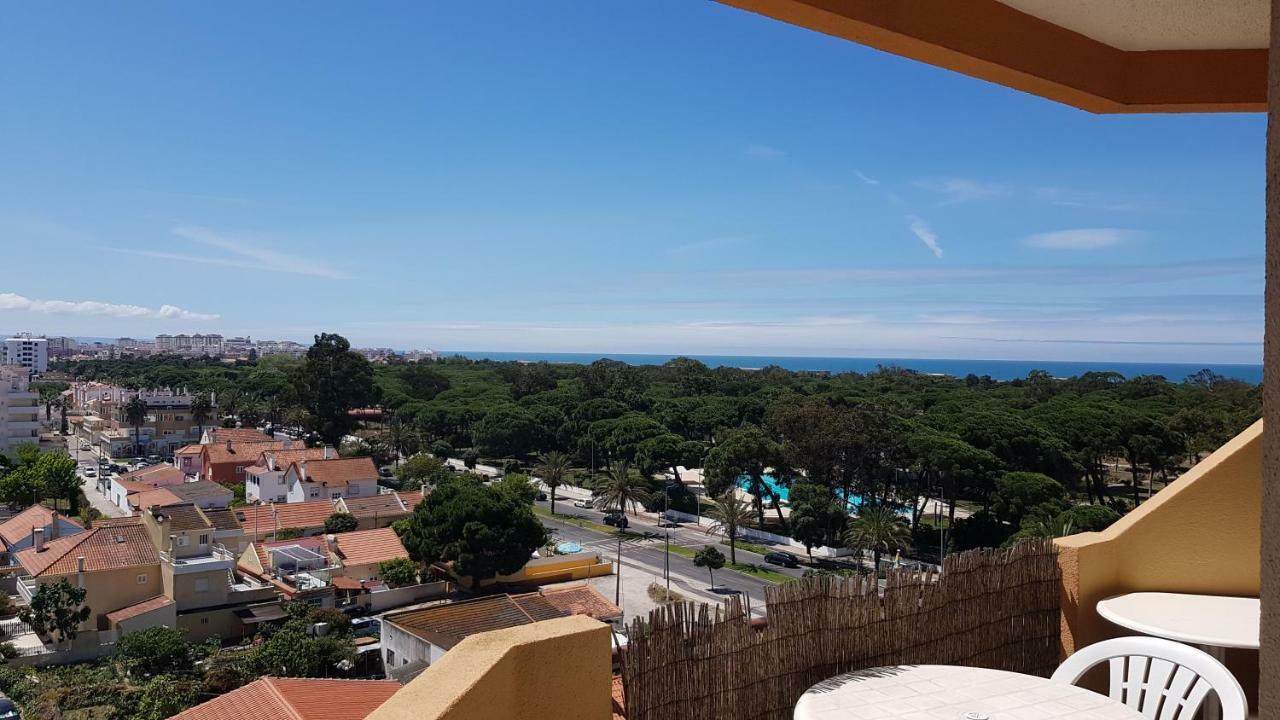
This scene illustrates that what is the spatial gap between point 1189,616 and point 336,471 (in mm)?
28847

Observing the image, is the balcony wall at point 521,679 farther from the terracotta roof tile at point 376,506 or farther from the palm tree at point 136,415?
the palm tree at point 136,415

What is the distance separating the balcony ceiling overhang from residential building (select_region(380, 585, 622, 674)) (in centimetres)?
1114

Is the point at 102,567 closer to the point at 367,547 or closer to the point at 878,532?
the point at 367,547

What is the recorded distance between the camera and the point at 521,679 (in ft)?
7.50

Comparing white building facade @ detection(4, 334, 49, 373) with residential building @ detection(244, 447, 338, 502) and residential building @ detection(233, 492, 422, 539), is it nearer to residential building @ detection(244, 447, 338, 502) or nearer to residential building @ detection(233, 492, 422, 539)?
residential building @ detection(244, 447, 338, 502)

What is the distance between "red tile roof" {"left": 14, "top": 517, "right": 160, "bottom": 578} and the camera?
1730 cm

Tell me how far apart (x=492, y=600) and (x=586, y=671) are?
12.5 meters

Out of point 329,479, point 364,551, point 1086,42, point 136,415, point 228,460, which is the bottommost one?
point 364,551

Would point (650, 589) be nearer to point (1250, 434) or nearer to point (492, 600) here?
point (492, 600)

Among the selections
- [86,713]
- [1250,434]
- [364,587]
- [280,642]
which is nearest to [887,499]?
[364,587]

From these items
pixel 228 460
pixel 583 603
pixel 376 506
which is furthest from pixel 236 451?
pixel 583 603

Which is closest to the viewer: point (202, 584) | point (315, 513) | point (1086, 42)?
point (1086, 42)

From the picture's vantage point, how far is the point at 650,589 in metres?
20.2

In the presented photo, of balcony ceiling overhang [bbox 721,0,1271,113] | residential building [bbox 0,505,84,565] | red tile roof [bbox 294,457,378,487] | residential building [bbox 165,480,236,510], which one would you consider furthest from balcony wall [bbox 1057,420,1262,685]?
residential building [bbox 165,480,236,510]
